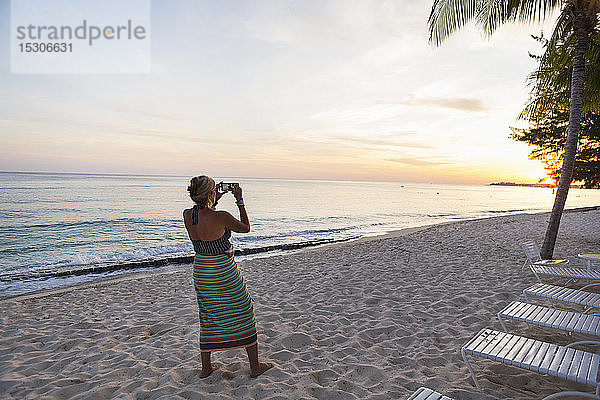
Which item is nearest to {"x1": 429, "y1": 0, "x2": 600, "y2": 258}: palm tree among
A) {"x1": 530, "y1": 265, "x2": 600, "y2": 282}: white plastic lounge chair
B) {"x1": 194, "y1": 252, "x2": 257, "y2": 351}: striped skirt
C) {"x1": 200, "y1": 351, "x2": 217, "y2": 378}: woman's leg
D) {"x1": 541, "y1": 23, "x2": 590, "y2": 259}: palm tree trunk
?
{"x1": 541, "y1": 23, "x2": 590, "y2": 259}: palm tree trunk

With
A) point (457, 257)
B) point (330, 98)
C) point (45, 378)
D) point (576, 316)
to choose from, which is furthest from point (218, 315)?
point (330, 98)

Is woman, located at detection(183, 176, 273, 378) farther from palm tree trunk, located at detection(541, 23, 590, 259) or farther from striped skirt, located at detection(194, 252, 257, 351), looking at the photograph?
palm tree trunk, located at detection(541, 23, 590, 259)

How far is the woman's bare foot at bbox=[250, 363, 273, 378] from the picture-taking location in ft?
9.99

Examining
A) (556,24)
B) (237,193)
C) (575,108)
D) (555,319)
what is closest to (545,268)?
(555,319)

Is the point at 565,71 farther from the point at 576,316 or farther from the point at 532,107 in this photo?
the point at 576,316

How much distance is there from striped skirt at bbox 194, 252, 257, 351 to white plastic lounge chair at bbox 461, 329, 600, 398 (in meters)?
→ 1.82

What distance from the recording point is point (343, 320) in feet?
14.6

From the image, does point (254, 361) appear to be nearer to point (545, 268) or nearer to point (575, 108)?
point (545, 268)

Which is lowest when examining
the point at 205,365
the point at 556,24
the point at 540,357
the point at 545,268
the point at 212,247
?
the point at 205,365

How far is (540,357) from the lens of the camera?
2389 mm

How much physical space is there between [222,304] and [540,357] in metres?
2.44

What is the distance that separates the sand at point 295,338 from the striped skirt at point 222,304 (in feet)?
1.39

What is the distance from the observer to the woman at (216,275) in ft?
8.98

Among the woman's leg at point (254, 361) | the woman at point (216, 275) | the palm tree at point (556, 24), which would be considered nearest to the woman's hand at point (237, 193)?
the woman at point (216, 275)
